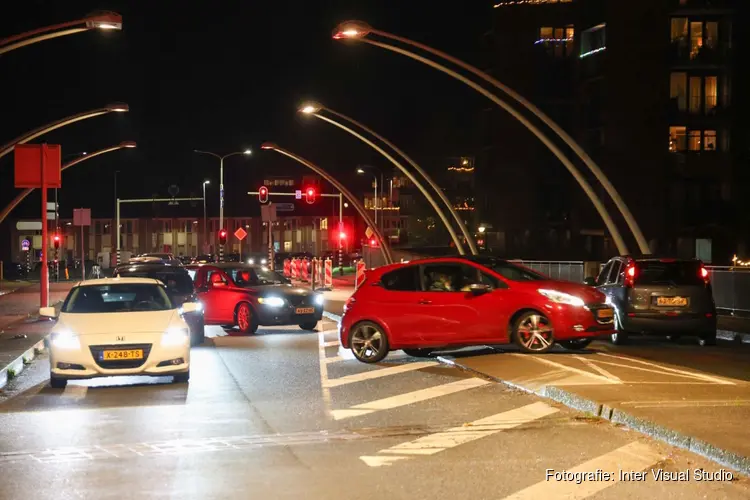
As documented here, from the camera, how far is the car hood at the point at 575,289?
1589cm

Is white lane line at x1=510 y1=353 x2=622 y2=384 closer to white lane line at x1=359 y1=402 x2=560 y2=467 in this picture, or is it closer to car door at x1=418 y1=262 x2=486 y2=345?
car door at x1=418 y1=262 x2=486 y2=345

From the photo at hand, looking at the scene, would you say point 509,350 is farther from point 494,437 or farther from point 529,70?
point 529,70

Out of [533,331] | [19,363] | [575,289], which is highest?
[575,289]

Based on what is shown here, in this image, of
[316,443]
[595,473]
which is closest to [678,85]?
[316,443]

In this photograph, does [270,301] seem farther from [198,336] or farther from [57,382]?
[57,382]

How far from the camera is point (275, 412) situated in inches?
443

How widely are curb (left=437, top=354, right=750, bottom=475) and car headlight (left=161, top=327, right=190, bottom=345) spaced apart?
4.25 metres

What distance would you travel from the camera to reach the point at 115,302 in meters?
15.2

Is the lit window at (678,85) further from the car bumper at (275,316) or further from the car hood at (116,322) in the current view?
the car hood at (116,322)

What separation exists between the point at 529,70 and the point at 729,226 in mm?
17705

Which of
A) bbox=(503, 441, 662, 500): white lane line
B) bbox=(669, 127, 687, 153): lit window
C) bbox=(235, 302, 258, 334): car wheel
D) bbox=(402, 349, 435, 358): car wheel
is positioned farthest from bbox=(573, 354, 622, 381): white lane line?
bbox=(669, 127, 687, 153): lit window

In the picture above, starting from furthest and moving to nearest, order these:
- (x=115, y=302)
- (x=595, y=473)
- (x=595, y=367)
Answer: (x=115, y=302) < (x=595, y=367) < (x=595, y=473)

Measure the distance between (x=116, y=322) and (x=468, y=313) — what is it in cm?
538

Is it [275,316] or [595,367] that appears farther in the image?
[275,316]
